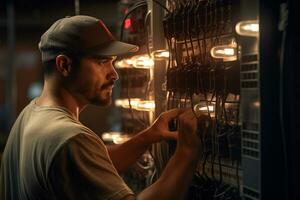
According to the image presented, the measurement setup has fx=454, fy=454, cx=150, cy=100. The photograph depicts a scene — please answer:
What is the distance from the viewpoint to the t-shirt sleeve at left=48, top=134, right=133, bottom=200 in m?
1.32

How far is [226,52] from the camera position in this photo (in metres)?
1.44

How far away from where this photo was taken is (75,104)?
1.59 metres

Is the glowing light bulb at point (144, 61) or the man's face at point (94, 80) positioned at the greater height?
the glowing light bulb at point (144, 61)

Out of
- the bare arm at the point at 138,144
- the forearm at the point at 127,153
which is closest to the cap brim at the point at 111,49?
the bare arm at the point at 138,144

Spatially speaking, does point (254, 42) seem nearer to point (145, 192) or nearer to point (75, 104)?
point (145, 192)

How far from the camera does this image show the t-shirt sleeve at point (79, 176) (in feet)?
4.32

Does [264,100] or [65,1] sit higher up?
[65,1]

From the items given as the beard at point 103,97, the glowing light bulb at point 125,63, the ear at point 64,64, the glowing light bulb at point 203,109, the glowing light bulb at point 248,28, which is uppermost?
the glowing light bulb at point 248,28

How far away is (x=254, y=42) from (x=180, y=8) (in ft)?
1.87

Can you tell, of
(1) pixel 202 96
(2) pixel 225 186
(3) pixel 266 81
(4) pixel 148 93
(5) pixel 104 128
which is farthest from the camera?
(5) pixel 104 128

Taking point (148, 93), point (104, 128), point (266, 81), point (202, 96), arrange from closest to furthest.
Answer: point (266, 81), point (202, 96), point (148, 93), point (104, 128)

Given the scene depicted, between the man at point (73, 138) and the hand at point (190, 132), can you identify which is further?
the hand at point (190, 132)

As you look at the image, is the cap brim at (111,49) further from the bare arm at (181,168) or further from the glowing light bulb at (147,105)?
the glowing light bulb at (147,105)

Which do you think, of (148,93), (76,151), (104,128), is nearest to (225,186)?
(76,151)
